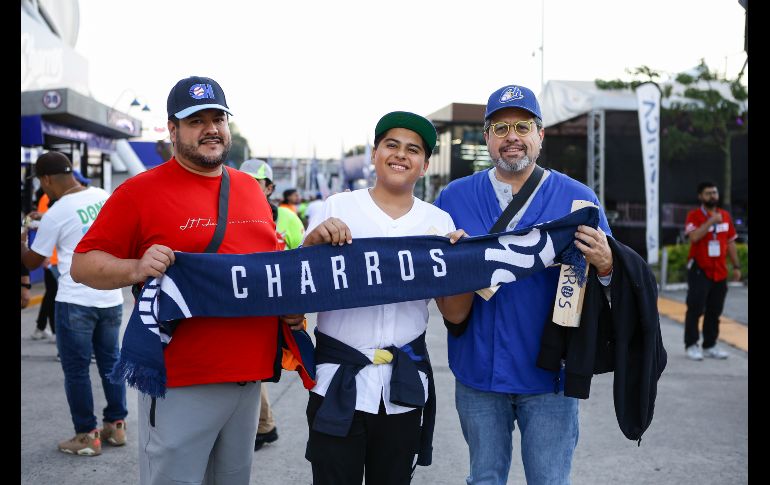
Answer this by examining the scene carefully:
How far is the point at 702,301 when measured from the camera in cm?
728

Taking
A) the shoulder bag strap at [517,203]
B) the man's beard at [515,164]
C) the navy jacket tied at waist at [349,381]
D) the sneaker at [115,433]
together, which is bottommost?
the sneaker at [115,433]

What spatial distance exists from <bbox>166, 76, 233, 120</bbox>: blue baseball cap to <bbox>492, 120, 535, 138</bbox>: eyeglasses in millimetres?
1107

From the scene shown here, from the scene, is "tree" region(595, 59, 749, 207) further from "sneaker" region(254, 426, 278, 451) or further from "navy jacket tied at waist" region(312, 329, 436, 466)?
"navy jacket tied at waist" region(312, 329, 436, 466)

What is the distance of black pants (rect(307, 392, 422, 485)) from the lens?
242cm

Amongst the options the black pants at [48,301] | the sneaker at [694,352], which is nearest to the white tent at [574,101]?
the sneaker at [694,352]

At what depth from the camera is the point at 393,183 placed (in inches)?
98.4

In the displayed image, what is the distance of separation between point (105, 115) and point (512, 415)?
14170 mm

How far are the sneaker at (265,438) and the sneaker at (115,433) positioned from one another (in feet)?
2.98

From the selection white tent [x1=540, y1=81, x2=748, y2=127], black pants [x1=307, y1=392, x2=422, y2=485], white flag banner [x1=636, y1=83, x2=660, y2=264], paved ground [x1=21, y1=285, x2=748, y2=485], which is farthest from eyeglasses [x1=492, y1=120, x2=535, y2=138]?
white tent [x1=540, y1=81, x2=748, y2=127]

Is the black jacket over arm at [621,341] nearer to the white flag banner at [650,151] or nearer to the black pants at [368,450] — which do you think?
the black pants at [368,450]

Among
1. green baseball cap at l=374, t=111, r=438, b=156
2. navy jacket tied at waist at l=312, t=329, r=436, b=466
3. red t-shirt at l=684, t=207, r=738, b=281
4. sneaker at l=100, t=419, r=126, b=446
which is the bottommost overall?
sneaker at l=100, t=419, r=126, b=446

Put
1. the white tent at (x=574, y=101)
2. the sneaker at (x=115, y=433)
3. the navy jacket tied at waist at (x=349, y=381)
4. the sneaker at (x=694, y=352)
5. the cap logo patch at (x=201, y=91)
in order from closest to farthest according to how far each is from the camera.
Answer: the navy jacket tied at waist at (x=349, y=381), the cap logo patch at (x=201, y=91), the sneaker at (x=115, y=433), the sneaker at (x=694, y=352), the white tent at (x=574, y=101)

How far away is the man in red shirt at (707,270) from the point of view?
725 centimetres
